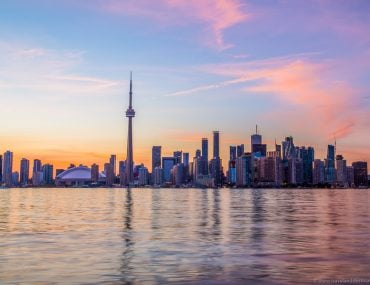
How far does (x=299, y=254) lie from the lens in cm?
3697

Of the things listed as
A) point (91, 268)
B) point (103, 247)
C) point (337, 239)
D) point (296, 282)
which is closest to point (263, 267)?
point (296, 282)

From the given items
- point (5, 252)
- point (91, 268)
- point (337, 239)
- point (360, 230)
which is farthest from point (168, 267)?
point (360, 230)

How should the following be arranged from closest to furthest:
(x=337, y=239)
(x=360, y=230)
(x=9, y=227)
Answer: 1. (x=337, y=239)
2. (x=360, y=230)
3. (x=9, y=227)

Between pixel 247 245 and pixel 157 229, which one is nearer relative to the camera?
pixel 247 245

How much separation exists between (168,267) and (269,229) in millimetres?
29160

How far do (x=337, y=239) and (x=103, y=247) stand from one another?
69.5ft

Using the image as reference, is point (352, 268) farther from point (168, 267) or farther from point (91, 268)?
point (91, 268)

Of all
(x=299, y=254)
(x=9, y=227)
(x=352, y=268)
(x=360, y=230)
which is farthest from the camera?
(x=9, y=227)

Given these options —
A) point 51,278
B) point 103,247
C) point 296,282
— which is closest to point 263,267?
point 296,282

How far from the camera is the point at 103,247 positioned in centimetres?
4150

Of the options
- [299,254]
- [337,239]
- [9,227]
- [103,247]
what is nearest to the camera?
[299,254]

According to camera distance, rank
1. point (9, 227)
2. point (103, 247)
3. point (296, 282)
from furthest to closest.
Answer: point (9, 227) → point (103, 247) → point (296, 282)

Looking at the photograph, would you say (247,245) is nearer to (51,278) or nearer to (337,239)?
(337,239)

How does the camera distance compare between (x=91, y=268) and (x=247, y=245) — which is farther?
(x=247, y=245)
